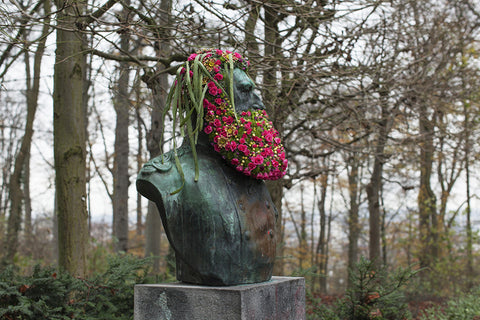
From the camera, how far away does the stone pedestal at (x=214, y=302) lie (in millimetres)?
2697

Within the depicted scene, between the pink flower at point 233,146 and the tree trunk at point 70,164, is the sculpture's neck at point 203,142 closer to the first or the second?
the pink flower at point 233,146

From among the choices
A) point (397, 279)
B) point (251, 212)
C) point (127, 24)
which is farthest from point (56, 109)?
point (397, 279)

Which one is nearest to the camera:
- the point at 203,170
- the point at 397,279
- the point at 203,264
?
the point at 203,264

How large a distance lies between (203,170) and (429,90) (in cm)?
566

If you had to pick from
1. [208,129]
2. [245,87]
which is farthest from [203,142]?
[245,87]

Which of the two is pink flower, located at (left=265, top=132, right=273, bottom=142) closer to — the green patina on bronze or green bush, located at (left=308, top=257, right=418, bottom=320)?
the green patina on bronze

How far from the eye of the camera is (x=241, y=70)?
3.36 m

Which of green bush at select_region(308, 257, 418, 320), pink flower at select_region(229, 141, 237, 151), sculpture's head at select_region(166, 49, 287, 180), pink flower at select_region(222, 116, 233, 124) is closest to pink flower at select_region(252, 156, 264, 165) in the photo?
sculpture's head at select_region(166, 49, 287, 180)

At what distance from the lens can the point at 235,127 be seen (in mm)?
3119

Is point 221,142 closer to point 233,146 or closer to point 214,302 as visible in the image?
point 233,146

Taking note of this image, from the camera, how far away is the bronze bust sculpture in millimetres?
2932

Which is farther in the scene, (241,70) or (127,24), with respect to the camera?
(127,24)

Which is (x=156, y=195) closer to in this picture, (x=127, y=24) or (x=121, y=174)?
(x=127, y=24)

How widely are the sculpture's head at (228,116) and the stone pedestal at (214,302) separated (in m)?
0.78
